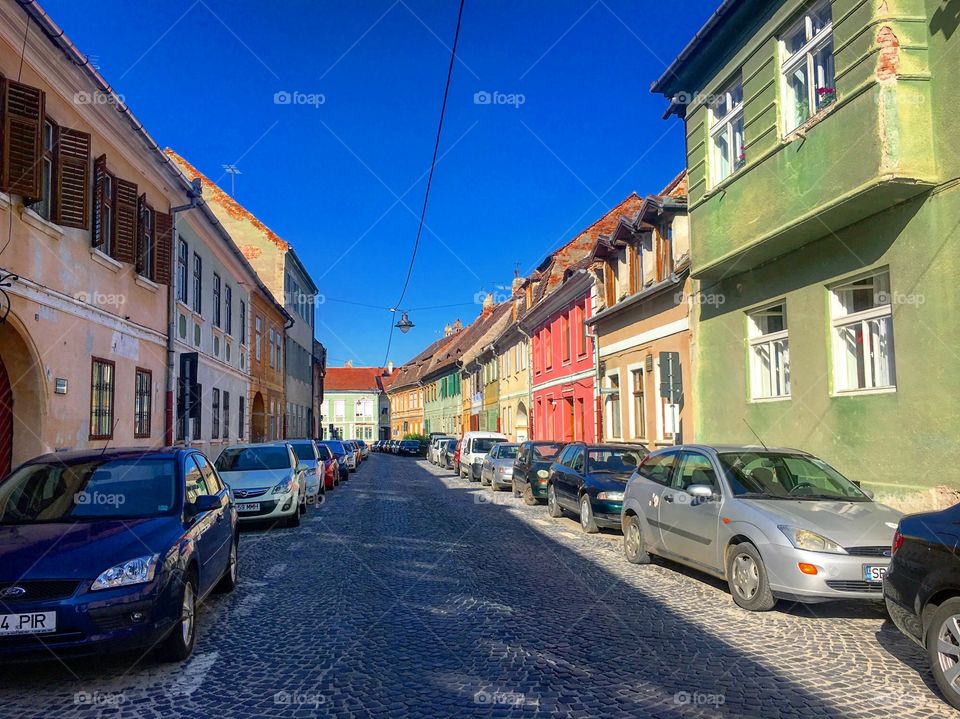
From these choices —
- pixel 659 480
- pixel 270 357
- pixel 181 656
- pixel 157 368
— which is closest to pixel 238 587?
pixel 181 656

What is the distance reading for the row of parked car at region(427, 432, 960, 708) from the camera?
4875 millimetres

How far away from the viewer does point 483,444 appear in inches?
1112

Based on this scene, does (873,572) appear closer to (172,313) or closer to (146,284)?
(146,284)

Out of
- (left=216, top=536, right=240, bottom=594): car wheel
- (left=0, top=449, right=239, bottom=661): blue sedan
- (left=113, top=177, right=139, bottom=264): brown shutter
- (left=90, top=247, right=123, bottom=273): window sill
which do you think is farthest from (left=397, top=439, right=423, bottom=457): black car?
(left=0, top=449, right=239, bottom=661): blue sedan

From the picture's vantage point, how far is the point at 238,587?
823 centimetres

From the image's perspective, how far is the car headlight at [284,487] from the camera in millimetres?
13047

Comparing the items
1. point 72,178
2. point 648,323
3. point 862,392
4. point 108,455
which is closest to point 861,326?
point 862,392

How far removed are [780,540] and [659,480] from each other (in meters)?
2.68

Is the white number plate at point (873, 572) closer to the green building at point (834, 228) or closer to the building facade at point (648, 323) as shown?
the green building at point (834, 228)

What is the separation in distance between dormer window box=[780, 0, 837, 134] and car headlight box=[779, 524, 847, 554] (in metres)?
6.30

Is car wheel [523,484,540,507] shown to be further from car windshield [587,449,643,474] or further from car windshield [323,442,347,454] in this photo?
car windshield [323,442,347,454]

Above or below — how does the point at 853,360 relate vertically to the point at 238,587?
above

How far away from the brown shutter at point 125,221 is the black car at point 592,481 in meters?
8.98

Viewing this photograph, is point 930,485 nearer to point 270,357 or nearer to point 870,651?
point 870,651
